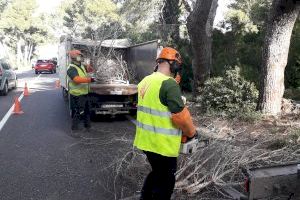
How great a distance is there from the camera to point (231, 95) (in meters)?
10.9

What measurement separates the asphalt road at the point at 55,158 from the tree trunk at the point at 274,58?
11.1 feet

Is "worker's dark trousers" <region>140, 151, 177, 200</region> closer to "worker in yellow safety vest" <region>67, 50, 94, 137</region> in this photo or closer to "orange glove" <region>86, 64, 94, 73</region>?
"worker in yellow safety vest" <region>67, 50, 94, 137</region>

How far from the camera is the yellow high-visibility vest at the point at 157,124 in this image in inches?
174

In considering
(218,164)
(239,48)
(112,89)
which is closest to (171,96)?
(218,164)

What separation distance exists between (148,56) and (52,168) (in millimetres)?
6957

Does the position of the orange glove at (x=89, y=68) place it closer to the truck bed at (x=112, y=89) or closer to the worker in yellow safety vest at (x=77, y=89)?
the truck bed at (x=112, y=89)

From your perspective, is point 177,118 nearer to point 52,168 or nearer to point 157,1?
point 52,168

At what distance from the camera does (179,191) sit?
567cm

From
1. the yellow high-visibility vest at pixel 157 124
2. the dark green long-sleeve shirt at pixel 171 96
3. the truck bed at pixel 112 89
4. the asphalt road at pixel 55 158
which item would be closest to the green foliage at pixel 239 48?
the truck bed at pixel 112 89

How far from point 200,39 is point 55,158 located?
7.01 metres

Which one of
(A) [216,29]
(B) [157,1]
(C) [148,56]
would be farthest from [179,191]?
(B) [157,1]

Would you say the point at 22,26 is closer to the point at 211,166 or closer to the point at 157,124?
the point at 211,166

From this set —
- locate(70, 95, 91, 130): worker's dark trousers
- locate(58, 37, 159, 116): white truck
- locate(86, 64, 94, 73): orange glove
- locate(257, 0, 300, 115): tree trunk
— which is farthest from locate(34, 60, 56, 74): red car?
locate(257, 0, 300, 115): tree trunk

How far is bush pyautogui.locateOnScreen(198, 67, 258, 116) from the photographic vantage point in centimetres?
1087
